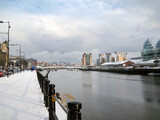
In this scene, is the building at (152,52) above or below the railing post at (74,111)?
above

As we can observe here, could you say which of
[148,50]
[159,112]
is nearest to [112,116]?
[159,112]

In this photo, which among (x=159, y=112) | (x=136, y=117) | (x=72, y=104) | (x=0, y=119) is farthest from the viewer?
(x=159, y=112)

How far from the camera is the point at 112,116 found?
48.2ft

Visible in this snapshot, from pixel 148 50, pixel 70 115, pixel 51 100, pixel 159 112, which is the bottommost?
pixel 159 112

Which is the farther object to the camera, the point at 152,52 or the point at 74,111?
the point at 152,52

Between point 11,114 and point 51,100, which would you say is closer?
point 51,100

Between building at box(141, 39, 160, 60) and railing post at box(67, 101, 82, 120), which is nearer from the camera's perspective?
railing post at box(67, 101, 82, 120)

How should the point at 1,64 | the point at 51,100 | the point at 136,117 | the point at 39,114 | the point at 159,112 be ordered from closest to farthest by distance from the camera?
Answer: the point at 51,100
the point at 39,114
the point at 136,117
the point at 159,112
the point at 1,64

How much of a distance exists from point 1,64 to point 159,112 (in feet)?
332

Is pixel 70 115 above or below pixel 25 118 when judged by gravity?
above

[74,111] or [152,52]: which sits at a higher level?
[152,52]

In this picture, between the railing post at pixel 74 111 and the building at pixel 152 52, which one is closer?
the railing post at pixel 74 111

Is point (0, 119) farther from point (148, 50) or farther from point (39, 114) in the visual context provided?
point (148, 50)

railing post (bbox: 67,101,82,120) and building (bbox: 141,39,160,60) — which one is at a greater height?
building (bbox: 141,39,160,60)
